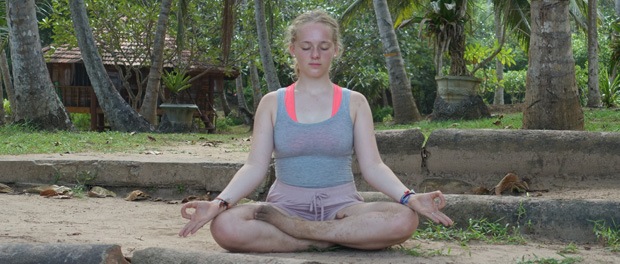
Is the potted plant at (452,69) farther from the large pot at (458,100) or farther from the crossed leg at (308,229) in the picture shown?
the crossed leg at (308,229)

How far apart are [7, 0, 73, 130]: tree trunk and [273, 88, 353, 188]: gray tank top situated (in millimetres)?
8759

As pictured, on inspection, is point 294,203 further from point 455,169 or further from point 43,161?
point 43,161

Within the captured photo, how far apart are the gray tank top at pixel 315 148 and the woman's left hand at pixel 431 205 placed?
0.45 metres

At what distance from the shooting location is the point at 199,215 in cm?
361

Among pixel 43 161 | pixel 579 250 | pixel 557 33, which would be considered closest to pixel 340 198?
pixel 579 250

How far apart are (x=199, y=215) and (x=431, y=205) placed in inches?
37.4

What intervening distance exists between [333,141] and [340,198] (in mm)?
259

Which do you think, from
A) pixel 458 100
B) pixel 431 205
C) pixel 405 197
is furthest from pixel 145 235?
pixel 458 100

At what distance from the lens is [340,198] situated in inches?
155

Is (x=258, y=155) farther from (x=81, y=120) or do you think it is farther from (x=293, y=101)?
(x=81, y=120)

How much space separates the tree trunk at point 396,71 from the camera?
1459cm

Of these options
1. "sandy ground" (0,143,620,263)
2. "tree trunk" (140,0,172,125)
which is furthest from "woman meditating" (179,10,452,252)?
"tree trunk" (140,0,172,125)

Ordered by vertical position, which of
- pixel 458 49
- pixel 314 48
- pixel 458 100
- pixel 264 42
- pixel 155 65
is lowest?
pixel 458 100

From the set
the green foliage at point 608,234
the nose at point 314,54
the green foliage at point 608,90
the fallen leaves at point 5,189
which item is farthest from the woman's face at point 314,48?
the green foliage at point 608,90
